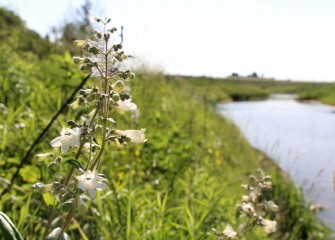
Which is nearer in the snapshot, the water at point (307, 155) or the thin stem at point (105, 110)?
the thin stem at point (105, 110)

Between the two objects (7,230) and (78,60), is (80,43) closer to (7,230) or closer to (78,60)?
(78,60)

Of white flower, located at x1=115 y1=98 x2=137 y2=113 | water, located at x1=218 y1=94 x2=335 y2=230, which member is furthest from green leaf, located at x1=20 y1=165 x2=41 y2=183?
water, located at x1=218 y1=94 x2=335 y2=230

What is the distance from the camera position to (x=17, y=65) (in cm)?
331

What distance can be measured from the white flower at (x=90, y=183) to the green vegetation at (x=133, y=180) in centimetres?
25

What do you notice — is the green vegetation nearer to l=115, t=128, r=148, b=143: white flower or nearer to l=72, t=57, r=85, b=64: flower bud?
l=72, t=57, r=85, b=64: flower bud

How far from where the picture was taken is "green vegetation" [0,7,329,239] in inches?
69.1

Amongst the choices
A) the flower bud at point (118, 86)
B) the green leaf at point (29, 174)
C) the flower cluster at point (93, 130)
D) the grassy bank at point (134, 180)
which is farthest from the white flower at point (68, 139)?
the green leaf at point (29, 174)

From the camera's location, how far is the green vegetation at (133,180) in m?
1.75

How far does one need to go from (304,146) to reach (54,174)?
283 inches

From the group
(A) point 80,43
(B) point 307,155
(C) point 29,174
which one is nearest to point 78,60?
(A) point 80,43

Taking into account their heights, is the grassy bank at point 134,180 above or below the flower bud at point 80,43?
below

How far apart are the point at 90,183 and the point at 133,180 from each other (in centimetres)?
180

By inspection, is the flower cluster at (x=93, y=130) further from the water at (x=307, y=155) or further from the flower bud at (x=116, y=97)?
the water at (x=307, y=155)

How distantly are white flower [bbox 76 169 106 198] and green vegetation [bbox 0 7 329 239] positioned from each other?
0.25 meters
